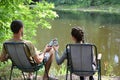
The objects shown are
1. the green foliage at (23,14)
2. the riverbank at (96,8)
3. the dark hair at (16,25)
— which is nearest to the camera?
the dark hair at (16,25)

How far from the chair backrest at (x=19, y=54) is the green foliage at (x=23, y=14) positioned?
112 cm

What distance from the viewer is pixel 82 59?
15.1ft

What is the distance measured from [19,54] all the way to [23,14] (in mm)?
2023

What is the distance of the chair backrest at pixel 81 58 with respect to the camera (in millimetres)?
4533

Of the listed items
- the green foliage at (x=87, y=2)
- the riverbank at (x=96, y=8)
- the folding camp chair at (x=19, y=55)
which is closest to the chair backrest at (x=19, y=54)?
the folding camp chair at (x=19, y=55)

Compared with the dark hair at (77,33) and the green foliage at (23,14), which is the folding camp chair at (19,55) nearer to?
the dark hair at (77,33)

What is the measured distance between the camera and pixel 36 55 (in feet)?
15.1

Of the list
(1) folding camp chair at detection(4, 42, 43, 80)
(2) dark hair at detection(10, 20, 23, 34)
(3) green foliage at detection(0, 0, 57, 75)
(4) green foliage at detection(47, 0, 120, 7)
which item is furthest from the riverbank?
(2) dark hair at detection(10, 20, 23, 34)

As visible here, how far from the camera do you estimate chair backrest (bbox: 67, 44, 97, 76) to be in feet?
14.9

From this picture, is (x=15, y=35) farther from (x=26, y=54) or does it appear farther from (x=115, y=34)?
(x=115, y=34)

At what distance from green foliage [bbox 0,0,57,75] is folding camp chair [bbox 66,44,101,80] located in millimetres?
1565

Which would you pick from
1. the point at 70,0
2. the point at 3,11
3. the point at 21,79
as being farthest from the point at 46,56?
the point at 70,0

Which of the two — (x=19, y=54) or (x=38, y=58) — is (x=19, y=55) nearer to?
(x=19, y=54)

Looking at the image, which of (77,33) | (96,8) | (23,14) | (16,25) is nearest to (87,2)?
(96,8)
